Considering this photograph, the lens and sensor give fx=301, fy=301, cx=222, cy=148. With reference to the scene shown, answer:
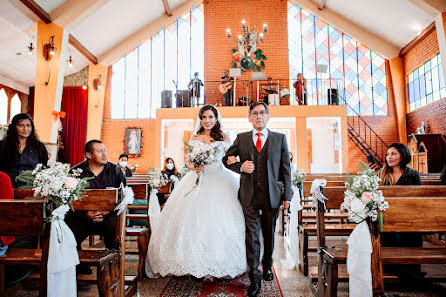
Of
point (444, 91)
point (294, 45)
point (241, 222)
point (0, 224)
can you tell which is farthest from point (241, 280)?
point (294, 45)

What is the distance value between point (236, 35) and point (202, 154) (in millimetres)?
11621

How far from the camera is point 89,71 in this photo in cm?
1299

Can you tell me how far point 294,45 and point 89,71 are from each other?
906 centimetres

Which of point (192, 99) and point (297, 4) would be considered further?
point (297, 4)

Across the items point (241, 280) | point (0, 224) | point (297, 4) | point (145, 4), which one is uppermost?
point (297, 4)

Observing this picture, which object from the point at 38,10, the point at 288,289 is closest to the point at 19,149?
the point at 288,289

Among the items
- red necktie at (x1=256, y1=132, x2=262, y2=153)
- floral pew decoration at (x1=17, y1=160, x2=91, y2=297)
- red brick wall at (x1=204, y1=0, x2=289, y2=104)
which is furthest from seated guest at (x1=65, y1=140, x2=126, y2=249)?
red brick wall at (x1=204, y1=0, x2=289, y2=104)

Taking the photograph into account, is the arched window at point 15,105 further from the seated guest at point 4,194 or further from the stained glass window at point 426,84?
the stained glass window at point 426,84

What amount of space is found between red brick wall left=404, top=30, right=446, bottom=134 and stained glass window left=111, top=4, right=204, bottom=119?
8.50m

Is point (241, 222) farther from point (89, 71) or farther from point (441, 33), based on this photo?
point (89, 71)

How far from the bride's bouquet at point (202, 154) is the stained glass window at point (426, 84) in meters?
10.0

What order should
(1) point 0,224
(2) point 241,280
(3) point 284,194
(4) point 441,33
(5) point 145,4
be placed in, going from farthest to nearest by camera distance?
(5) point 145,4
(4) point 441,33
(2) point 241,280
(3) point 284,194
(1) point 0,224

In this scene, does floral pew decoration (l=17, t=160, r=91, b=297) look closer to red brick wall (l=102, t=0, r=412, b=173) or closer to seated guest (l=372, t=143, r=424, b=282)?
seated guest (l=372, t=143, r=424, b=282)

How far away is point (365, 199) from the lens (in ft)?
6.15
